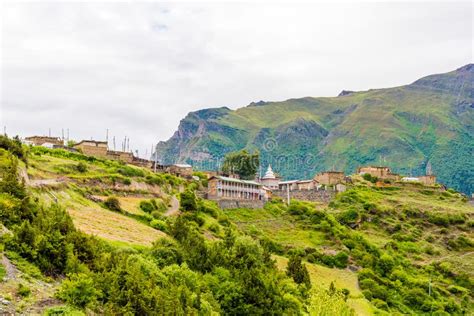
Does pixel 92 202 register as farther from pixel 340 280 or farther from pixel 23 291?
pixel 23 291

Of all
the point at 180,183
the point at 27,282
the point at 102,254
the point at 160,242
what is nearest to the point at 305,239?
the point at 180,183

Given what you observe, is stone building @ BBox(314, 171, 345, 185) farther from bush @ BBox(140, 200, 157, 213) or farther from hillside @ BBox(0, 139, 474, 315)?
bush @ BBox(140, 200, 157, 213)

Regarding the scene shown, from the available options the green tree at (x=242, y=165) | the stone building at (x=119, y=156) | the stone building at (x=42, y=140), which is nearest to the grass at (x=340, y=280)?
the stone building at (x=119, y=156)

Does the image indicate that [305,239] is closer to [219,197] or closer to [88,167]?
[219,197]

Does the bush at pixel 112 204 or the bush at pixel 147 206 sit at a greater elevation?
the bush at pixel 112 204

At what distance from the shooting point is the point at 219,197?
77.1 meters

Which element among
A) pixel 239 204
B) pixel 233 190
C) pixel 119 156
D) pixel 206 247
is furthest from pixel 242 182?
pixel 206 247

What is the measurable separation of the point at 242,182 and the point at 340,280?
2877 cm

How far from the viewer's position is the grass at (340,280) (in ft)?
171

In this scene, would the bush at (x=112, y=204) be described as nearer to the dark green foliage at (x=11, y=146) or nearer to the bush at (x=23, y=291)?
the dark green foliage at (x=11, y=146)

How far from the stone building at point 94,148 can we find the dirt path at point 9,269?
65.3 m

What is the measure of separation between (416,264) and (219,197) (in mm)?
29284

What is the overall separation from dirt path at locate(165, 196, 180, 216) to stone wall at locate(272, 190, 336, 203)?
32025mm

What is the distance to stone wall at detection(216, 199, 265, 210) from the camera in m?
75.4
